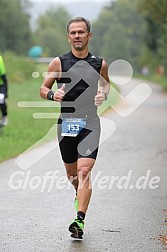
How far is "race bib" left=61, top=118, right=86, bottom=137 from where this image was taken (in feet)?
24.0

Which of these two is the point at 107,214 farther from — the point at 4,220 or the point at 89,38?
the point at 89,38

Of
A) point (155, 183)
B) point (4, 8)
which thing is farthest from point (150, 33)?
point (155, 183)

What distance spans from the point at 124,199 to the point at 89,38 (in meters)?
2.91

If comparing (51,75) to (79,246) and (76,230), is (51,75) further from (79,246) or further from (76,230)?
(79,246)

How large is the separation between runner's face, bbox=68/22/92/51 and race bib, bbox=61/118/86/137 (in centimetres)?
71

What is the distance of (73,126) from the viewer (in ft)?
24.0

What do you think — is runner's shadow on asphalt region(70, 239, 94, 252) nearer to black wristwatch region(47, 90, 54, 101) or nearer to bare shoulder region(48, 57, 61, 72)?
black wristwatch region(47, 90, 54, 101)

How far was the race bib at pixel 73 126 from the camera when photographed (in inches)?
289

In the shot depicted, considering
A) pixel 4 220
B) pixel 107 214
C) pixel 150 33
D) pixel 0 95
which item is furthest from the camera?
pixel 150 33

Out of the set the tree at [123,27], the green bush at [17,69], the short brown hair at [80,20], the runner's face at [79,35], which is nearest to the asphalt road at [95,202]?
the runner's face at [79,35]

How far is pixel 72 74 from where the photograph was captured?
288 inches

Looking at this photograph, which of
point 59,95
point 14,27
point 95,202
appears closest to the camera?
point 59,95

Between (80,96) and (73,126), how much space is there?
12.1 inches

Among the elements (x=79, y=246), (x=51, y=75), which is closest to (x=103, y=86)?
(x=51, y=75)
